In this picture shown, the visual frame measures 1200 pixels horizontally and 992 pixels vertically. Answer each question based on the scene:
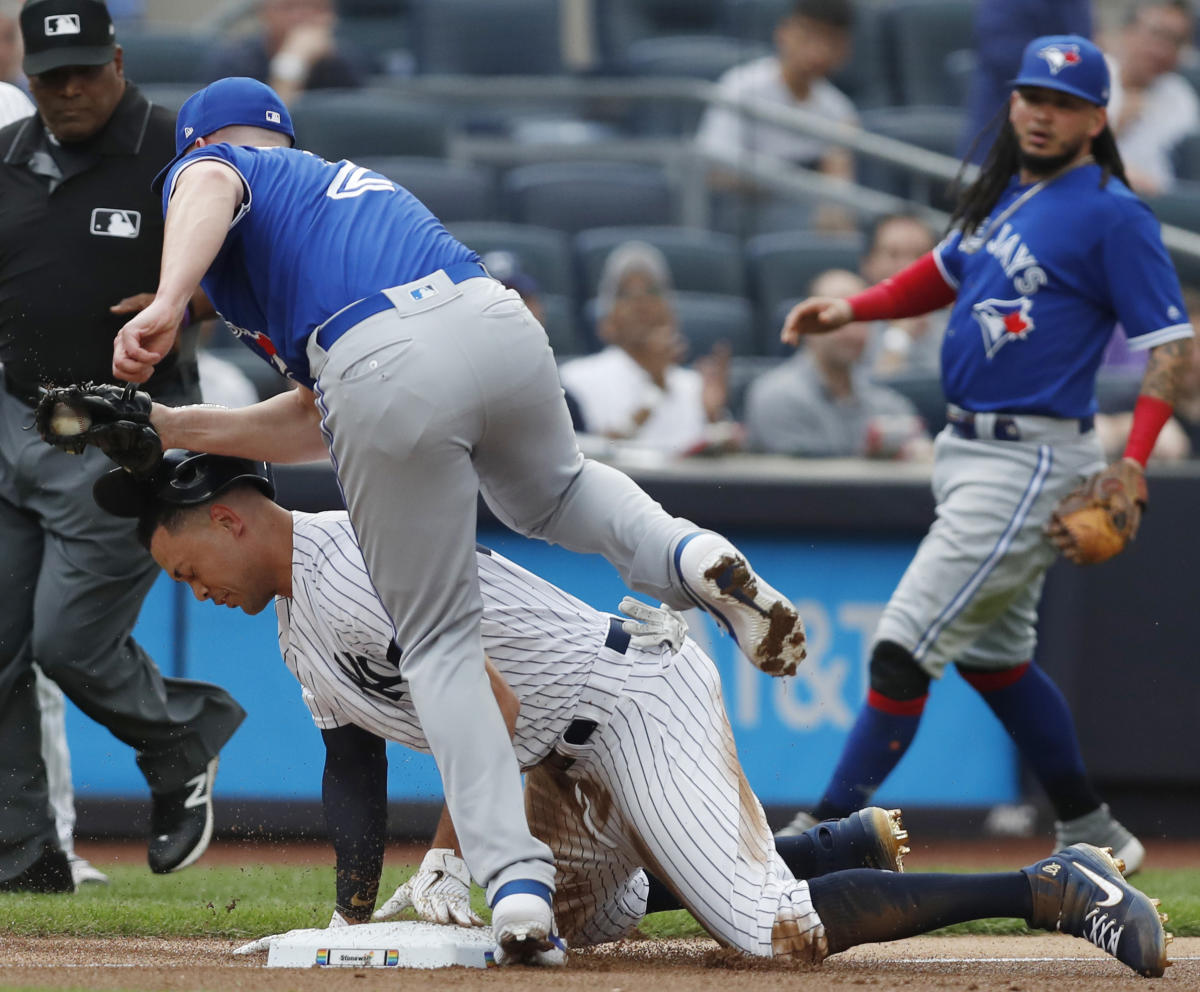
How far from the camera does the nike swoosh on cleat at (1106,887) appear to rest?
319 centimetres

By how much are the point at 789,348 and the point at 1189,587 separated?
2.26 metres

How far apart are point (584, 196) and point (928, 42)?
280cm

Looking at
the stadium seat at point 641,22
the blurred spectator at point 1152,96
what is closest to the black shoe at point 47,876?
the blurred spectator at point 1152,96

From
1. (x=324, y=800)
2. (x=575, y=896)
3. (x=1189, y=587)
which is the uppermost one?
(x=324, y=800)

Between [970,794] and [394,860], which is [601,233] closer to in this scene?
[970,794]

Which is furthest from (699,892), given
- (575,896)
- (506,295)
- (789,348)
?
(789,348)

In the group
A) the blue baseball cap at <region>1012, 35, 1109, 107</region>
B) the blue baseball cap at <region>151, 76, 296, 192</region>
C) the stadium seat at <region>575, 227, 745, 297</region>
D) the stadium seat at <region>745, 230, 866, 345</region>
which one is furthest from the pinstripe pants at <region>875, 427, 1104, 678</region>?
the stadium seat at <region>575, 227, 745, 297</region>

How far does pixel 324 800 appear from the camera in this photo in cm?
351

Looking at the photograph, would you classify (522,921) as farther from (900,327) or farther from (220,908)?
(900,327)

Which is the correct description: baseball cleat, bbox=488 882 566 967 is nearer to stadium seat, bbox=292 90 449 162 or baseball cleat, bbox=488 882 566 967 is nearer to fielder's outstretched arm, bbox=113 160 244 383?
fielder's outstretched arm, bbox=113 160 244 383

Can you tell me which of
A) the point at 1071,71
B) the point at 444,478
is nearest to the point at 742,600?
the point at 444,478

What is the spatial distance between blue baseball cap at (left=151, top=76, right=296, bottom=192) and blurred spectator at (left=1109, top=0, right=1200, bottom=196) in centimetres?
645

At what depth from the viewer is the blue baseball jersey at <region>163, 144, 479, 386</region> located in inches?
126

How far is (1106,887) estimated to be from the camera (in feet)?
10.5
